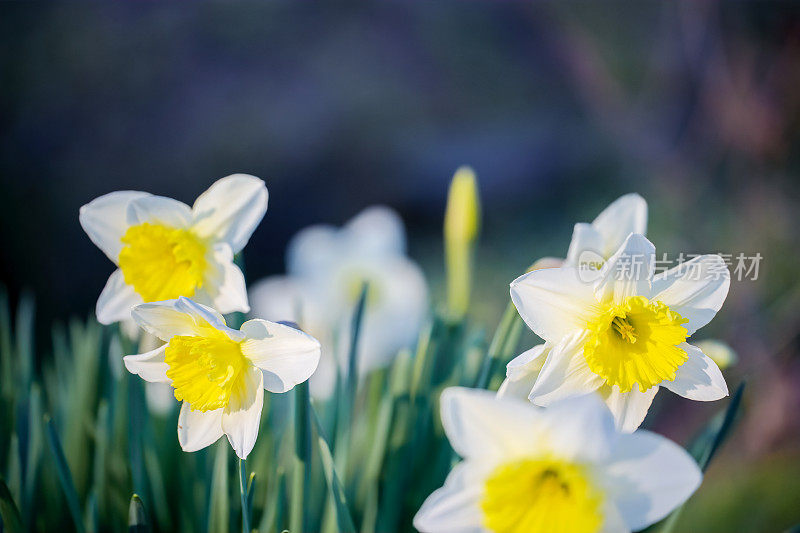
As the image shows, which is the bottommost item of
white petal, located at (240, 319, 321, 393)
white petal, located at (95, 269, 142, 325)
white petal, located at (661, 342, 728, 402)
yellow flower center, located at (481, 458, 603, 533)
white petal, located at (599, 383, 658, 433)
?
yellow flower center, located at (481, 458, 603, 533)

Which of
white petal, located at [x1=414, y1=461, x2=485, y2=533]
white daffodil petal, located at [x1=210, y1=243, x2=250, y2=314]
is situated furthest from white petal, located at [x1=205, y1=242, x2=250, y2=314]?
white petal, located at [x1=414, y1=461, x2=485, y2=533]

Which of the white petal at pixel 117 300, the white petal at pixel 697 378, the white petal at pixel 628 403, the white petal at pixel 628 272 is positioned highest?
the white petal at pixel 628 272


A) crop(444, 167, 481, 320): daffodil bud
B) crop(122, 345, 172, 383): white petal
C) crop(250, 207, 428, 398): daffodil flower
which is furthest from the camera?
crop(250, 207, 428, 398): daffodil flower

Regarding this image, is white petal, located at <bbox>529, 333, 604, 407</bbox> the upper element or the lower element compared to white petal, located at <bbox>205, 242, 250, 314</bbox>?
lower

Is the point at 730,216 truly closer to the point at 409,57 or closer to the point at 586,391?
the point at 409,57

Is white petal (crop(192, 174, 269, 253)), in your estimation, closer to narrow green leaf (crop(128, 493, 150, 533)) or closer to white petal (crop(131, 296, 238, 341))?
white petal (crop(131, 296, 238, 341))

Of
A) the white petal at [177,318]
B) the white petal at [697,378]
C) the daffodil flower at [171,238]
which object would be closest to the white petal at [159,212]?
the daffodil flower at [171,238]

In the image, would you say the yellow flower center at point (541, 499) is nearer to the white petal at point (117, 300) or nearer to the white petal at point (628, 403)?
the white petal at point (628, 403)

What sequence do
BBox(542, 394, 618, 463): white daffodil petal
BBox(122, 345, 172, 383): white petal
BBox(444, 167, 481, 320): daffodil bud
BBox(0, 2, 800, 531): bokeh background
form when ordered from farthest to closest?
1. BBox(0, 2, 800, 531): bokeh background
2. BBox(444, 167, 481, 320): daffodil bud
3. BBox(122, 345, 172, 383): white petal
4. BBox(542, 394, 618, 463): white daffodil petal

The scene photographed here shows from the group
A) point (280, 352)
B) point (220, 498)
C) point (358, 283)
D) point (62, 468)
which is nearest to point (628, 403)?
point (280, 352)
